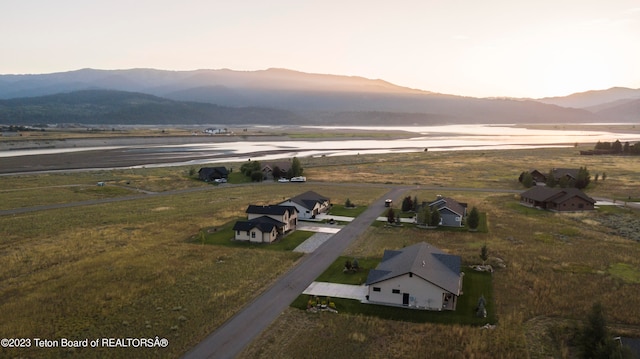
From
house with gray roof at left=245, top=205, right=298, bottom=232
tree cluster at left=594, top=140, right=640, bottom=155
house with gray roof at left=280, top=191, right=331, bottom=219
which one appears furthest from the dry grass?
tree cluster at left=594, top=140, right=640, bottom=155

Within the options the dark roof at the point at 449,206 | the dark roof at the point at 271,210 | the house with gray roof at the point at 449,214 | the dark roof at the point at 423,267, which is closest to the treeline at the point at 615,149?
the dark roof at the point at 449,206

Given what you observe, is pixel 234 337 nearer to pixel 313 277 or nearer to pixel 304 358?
pixel 304 358

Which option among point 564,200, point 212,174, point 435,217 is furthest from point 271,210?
point 564,200

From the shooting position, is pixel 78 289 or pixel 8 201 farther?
pixel 8 201

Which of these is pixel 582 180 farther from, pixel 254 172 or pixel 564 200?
pixel 254 172

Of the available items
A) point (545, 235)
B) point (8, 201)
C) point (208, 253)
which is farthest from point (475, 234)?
point (8, 201)

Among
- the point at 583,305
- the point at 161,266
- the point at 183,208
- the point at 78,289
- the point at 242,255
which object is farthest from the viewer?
the point at 183,208

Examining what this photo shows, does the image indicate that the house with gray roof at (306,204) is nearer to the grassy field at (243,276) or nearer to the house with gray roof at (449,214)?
the grassy field at (243,276)

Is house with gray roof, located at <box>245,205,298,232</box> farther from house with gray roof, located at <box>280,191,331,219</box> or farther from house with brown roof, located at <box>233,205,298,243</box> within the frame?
house with gray roof, located at <box>280,191,331,219</box>
